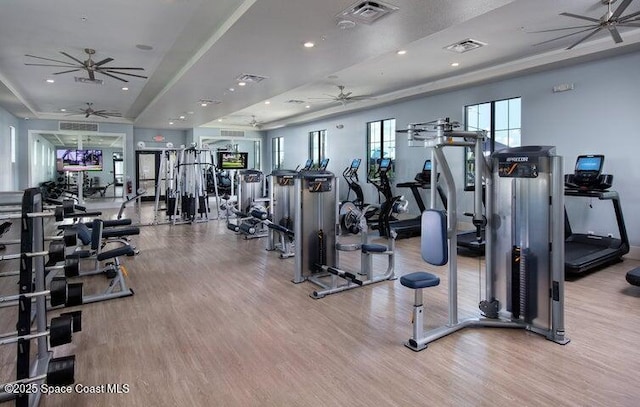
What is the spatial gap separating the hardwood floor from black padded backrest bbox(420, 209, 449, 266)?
26.1 inches

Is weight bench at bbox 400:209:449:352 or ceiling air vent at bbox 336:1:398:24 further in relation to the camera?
ceiling air vent at bbox 336:1:398:24

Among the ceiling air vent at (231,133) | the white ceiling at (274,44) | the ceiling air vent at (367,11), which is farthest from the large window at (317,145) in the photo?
the ceiling air vent at (367,11)

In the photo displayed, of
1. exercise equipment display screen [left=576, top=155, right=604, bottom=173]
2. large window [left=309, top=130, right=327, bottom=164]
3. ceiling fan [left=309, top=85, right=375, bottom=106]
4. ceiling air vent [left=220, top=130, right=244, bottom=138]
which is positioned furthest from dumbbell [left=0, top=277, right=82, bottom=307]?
ceiling air vent [left=220, top=130, right=244, bottom=138]

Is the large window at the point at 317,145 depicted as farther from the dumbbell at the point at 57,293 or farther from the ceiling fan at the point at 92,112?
the dumbbell at the point at 57,293

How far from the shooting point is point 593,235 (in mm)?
5781

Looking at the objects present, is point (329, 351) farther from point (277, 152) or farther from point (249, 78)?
point (277, 152)

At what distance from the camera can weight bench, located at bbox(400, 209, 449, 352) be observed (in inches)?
110

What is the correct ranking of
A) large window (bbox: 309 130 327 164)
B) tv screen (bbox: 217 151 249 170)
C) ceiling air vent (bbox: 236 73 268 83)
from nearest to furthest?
ceiling air vent (bbox: 236 73 268 83) → tv screen (bbox: 217 151 249 170) → large window (bbox: 309 130 327 164)

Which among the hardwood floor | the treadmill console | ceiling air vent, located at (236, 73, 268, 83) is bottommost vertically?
the hardwood floor

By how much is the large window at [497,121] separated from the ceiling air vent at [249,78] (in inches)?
158

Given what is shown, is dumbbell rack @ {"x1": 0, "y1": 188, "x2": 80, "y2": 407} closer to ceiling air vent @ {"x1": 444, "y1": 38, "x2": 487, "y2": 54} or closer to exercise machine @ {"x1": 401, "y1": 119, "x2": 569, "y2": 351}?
exercise machine @ {"x1": 401, "y1": 119, "x2": 569, "y2": 351}

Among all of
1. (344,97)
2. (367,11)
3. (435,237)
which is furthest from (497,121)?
(435,237)

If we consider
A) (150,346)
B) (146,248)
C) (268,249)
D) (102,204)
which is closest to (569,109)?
(268,249)

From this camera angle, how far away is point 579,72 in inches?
241
